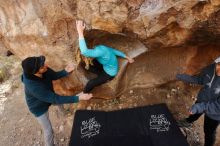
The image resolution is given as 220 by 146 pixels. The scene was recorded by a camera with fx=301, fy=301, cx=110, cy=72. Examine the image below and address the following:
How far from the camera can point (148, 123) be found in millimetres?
4105

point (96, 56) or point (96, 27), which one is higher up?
point (96, 27)

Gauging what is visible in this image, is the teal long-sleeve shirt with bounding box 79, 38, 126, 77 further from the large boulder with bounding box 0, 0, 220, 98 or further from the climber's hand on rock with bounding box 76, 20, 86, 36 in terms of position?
the large boulder with bounding box 0, 0, 220, 98

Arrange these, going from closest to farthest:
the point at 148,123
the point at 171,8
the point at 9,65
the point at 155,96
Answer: the point at 171,8, the point at 148,123, the point at 155,96, the point at 9,65

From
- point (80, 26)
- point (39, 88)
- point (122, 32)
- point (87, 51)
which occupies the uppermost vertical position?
point (80, 26)

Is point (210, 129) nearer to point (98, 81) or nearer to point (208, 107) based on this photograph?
point (208, 107)

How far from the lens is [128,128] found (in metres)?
4.09

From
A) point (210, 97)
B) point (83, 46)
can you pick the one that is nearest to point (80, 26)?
point (83, 46)

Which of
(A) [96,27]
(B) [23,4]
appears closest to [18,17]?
(B) [23,4]

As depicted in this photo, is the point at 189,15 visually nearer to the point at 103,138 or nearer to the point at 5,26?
the point at 103,138

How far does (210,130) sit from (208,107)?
51 centimetres

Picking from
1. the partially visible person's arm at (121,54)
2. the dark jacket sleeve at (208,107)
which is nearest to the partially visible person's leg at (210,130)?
the dark jacket sleeve at (208,107)

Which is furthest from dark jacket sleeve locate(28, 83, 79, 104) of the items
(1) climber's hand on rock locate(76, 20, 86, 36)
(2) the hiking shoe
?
(2) the hiking shoe

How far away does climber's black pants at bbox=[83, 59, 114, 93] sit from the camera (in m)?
4.78

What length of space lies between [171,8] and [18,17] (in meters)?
2.35
